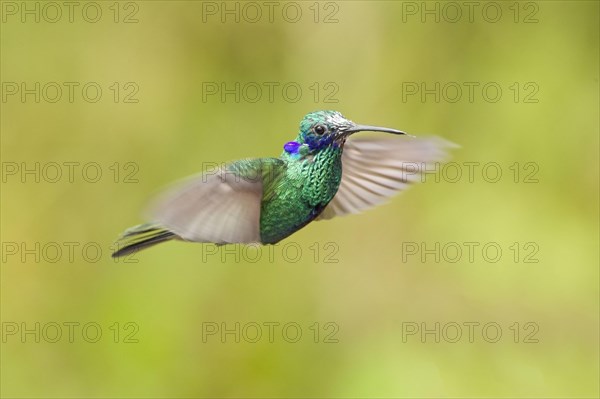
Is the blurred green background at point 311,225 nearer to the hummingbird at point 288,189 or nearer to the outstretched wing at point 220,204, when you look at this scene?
the hummingbird at point 288,189

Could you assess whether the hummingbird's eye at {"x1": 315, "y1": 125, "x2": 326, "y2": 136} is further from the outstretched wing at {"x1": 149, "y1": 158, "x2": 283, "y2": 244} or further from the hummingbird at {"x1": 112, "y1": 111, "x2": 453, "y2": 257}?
the outstretched wing at {"x1": 149, "y1": 158, "x2": 283, "y2": 244}

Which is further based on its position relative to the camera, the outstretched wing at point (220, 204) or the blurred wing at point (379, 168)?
the blurred wing at point (379, 168)

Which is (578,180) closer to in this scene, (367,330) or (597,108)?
(597,108)

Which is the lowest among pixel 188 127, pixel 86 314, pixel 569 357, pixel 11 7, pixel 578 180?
pixel 569 357

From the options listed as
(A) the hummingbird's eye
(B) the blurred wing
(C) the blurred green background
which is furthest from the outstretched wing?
(C) the blurred green background

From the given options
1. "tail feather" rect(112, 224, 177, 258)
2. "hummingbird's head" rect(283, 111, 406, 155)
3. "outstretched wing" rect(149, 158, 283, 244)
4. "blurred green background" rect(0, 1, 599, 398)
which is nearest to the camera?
"outstretched wing" rect(149, 158, 283, 244)

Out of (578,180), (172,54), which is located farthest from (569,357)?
(172,54)

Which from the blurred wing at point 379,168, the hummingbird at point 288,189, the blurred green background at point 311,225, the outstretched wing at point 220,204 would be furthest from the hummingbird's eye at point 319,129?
the blurred green background at point 311,225
